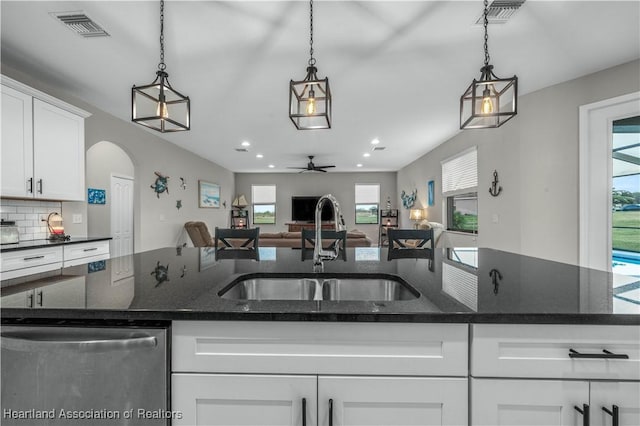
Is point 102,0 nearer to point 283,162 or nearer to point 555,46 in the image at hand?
point 555,46

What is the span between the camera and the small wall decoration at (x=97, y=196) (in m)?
4.43

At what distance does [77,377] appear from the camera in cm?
80

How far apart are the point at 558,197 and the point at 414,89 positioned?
6.75ft

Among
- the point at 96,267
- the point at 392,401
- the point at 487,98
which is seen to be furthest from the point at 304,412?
the point at 487,98

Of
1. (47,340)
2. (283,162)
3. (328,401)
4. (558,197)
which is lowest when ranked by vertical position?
(328,401)

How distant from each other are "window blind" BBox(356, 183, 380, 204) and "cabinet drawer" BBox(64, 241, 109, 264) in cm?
739

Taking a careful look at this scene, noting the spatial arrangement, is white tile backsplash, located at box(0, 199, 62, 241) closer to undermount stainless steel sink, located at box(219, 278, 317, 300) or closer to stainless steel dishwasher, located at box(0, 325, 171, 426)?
stainless steel dishwasher, located at box(0, 325, 171, 426)

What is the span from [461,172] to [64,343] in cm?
543

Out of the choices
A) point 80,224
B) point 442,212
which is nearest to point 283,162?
point 442,212

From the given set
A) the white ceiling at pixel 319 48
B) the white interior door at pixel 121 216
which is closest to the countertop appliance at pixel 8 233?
the white ceiling at pixel 319 48

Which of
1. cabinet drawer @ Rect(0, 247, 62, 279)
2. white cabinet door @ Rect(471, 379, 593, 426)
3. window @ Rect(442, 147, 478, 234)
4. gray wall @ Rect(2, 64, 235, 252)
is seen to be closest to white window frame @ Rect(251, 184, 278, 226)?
gray wall @ Rect(2, 64, 235, 252)

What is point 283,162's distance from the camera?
780 centimetres

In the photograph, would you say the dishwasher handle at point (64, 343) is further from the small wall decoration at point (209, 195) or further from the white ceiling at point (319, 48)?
the small wall decoration at point (209, 195)

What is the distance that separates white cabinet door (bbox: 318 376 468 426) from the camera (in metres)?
0.79
